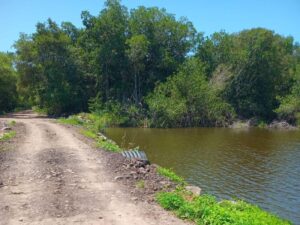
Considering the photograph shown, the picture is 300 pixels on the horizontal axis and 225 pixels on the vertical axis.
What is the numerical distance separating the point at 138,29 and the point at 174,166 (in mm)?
32507

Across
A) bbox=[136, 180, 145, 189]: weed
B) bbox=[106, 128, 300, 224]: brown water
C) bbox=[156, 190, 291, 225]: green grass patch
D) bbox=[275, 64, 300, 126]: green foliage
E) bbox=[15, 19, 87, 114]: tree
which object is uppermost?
bbox=[15, 19, 87, 114]: tree

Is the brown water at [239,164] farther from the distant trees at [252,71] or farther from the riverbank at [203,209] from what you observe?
the distant trees at [252,71]

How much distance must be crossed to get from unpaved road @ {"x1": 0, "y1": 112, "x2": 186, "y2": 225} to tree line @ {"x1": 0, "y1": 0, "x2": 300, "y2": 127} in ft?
95.7

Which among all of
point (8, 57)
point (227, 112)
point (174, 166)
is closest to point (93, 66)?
point (8, 57)

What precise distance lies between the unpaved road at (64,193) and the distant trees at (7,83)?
35.7m

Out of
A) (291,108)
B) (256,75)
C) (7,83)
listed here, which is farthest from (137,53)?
(291,108)

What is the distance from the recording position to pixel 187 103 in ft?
149

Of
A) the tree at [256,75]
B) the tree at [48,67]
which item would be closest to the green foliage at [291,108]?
the tree at [256,75]

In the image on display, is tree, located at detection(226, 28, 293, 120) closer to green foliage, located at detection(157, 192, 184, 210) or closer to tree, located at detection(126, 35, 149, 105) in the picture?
tree, located at detection(126, 35, 149, 105)

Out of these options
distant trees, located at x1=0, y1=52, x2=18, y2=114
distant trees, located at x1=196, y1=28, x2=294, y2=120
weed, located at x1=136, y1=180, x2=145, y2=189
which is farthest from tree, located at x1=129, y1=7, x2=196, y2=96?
weed, located at x1=136, y1=180, x2=145, y2=189

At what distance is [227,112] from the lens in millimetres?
47562

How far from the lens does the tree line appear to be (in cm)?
4531

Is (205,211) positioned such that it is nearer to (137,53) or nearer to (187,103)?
(187,103)

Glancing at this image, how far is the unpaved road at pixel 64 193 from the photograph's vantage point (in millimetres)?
8594
